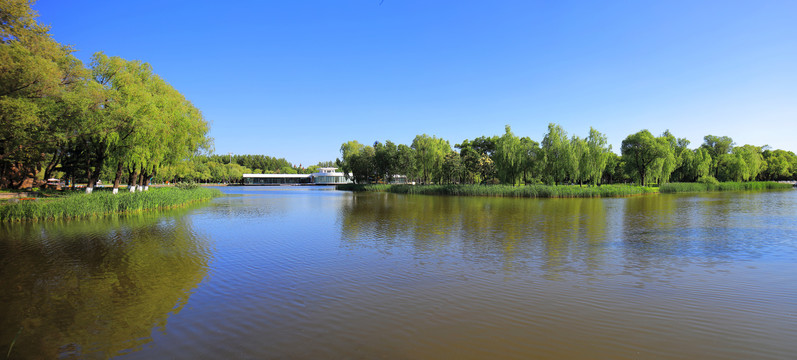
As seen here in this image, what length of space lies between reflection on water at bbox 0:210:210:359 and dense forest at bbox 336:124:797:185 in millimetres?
40261

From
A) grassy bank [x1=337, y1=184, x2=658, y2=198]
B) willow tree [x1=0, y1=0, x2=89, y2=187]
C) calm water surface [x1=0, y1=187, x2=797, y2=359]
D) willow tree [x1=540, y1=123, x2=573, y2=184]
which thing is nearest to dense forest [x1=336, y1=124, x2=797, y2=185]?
willow tree [x1=540, y1=123, x2=573, y2=184]

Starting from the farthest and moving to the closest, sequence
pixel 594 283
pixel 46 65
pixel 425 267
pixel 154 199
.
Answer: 1. pixel 154 199
2. pixel 46 65
3. pixel 425 267
4. pixel 594 283

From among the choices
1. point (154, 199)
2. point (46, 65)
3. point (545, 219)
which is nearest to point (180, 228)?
point (46, 65)

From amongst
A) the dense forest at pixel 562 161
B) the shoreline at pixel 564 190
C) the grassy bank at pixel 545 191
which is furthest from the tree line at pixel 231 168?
the grassy bank at pixel 545 191

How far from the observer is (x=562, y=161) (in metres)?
43.8

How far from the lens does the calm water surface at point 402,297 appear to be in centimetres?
494

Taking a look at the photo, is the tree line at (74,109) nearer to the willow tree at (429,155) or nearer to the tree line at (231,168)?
the willow tree at (429,155)

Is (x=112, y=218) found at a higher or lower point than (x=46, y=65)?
lower

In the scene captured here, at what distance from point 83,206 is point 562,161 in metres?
43.7

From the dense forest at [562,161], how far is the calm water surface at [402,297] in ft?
105

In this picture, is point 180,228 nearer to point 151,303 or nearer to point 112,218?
point 112,218

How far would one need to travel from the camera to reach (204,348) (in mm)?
4887

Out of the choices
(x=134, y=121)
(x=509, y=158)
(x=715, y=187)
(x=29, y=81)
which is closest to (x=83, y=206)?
(x=134, y=121)

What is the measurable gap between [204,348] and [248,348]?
0.60 m
